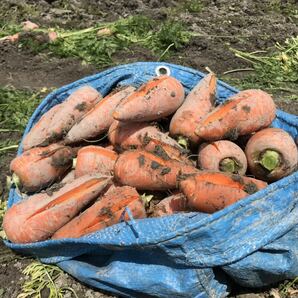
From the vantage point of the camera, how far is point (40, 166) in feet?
8.81

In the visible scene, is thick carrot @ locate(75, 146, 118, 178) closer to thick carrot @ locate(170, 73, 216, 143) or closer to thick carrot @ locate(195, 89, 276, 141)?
thick carrot @ locate(170, 73, 216, 143)

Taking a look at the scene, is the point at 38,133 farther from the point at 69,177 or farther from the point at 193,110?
the point at 193,110

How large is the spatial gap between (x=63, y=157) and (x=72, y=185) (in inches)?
10.4

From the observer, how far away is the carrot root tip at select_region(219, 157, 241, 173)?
242 centimetres

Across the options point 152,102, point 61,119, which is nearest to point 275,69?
point 152,102

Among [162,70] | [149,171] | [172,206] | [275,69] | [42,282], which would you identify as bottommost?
[42,282]

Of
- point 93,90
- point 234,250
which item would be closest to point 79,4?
point 93,90

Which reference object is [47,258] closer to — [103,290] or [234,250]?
[103,290]

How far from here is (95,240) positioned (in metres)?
2.23

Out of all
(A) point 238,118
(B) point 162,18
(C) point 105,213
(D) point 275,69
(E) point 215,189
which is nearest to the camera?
(E) point 215,189

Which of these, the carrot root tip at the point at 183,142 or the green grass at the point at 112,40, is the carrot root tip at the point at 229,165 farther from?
the green grass at the point at 112,40

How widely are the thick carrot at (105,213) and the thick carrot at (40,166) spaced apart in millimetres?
385

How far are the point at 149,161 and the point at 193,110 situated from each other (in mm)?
415

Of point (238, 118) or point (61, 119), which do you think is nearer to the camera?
point (238, 118)
